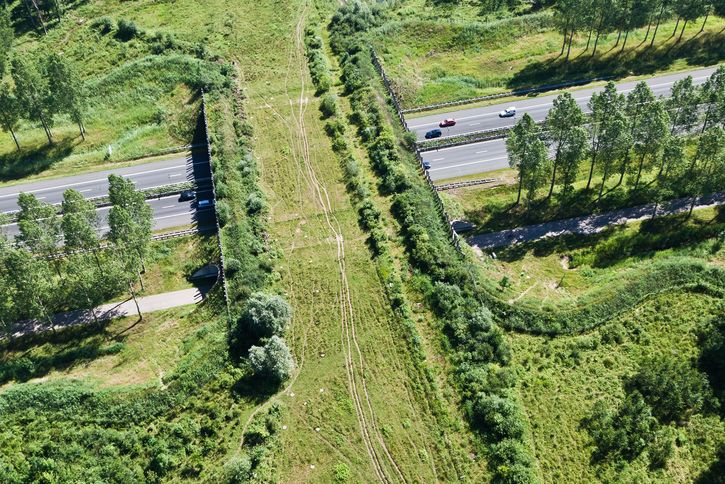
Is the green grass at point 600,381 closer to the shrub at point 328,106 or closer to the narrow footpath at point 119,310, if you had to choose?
the narrow footpath at point 119,310

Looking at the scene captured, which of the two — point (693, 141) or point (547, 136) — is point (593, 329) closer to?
point (547, 136)

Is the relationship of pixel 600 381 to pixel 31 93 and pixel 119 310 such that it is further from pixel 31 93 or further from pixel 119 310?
pixel 31 93

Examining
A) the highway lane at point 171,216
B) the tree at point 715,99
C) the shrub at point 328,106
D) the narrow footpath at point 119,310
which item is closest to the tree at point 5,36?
the highway lane at point 171,216

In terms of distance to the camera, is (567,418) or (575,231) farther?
(575,231)

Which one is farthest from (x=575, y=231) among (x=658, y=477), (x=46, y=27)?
(x=46, y=27)

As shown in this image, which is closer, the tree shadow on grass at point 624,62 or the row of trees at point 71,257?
the row of trees at point 71,257
